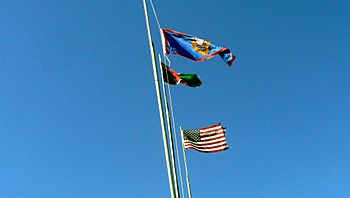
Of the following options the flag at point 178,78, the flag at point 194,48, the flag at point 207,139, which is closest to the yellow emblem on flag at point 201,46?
the flag at point 194,48

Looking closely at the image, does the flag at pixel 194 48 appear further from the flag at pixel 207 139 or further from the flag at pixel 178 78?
the flag at pixel 207 139

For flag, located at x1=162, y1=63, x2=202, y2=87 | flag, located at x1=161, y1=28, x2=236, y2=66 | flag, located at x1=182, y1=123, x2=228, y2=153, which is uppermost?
flag, located at x1=161, y1=28, x2=236, y2=66

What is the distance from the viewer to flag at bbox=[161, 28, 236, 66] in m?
15.7

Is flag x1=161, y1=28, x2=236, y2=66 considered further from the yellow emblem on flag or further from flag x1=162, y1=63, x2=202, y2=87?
flag x1=162, y1=63, x2=202, y2=87

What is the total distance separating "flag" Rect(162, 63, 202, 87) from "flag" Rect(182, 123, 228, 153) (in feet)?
8.92

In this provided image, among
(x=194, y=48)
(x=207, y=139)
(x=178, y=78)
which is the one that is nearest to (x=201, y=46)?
(x=194, y=48)

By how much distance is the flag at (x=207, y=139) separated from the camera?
18.1m

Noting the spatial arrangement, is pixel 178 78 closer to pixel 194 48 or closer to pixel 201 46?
pixel 194 48

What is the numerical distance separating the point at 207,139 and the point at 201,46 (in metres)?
4.81

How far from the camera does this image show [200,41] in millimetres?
15945

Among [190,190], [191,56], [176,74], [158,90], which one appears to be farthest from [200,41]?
[190,190]

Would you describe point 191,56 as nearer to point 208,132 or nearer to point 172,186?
point 208,132

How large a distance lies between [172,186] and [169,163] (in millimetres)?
630

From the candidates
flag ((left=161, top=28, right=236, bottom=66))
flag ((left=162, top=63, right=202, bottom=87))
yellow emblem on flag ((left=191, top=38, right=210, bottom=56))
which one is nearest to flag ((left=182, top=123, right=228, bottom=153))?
flag ((left=162, top=63, right=202, bottom=87))
